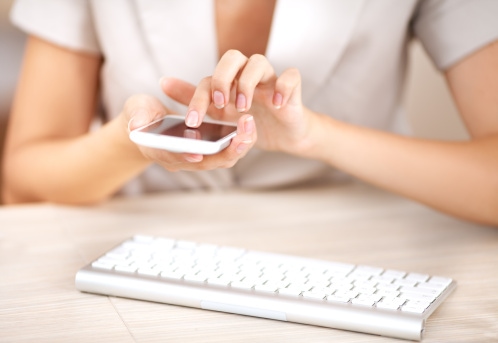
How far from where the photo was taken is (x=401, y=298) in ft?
2.01

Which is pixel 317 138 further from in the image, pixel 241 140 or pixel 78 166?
pixel 78 166

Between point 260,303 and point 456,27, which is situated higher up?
point 456,27

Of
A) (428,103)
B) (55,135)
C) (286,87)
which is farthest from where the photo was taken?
(428,103)

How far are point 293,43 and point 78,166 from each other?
11.6 inches

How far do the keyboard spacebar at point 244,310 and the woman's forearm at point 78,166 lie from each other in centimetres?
27

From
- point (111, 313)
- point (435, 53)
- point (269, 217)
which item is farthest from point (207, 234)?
point (435, 53)

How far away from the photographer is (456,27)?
930mm

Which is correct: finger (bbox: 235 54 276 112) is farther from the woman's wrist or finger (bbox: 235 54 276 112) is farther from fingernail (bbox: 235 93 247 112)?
the woman's wrist

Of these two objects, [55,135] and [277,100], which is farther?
[55,135]

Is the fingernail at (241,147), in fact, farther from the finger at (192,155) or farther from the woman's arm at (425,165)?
the woman's arm at (425,165)

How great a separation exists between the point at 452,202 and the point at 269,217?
196 mm

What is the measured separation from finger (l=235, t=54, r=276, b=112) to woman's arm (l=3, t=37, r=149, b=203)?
0.88ft

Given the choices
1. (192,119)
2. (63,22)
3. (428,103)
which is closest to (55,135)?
(63,22)

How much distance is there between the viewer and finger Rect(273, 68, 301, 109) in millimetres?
718
